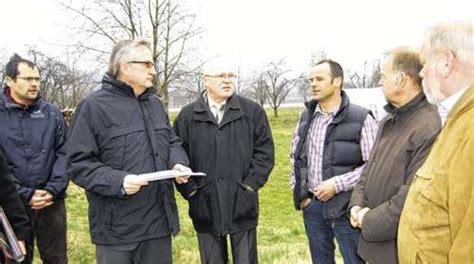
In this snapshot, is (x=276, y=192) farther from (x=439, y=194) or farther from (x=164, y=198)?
(x=439, y=194)

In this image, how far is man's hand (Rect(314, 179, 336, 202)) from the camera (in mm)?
3875

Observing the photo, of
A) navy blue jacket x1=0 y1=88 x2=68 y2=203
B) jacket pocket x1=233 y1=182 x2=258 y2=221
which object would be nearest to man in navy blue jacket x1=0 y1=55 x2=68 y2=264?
navy blue jacket x1=0 y1=88 x2=68 y2=203

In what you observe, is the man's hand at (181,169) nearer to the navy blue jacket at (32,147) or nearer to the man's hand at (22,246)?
the man's hand at (22,246)

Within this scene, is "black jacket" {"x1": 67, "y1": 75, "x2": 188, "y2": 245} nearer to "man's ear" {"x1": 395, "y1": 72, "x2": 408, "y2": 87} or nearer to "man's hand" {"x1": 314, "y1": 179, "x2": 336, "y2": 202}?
"man's hand" {"x1": 314, "y1": 179, "x2": 336, "y2": 202}

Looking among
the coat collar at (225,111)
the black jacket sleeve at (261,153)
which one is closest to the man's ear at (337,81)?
the black jacket sleeve at (261,153)

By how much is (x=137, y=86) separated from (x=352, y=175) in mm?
1689

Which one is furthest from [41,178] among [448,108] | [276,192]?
[276,192]

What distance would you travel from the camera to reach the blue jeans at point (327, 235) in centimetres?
392

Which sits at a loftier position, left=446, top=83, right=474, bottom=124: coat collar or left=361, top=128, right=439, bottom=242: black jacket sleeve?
left=446, top=83, right=474, bottom=124: coat collar

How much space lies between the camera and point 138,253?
3.46 metres

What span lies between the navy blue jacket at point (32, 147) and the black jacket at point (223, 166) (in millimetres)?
1126

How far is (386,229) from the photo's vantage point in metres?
2.90

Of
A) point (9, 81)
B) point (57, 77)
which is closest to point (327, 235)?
point (9, 81)

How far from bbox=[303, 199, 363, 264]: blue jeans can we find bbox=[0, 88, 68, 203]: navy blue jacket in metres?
2.05
